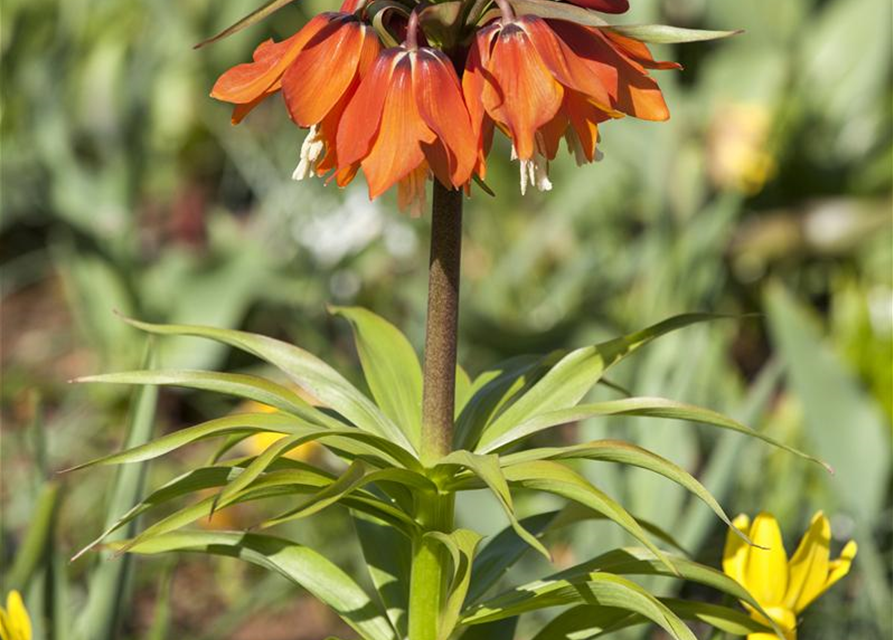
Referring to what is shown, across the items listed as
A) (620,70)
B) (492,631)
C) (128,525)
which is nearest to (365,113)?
(620,70)

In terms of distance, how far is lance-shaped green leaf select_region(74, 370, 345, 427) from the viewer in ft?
2.23

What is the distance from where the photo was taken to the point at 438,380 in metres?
0.69

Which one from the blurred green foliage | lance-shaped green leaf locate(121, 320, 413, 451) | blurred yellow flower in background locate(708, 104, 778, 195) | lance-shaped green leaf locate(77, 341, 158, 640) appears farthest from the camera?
blurred yellow flower in background locate(708, 104, 778, 195)

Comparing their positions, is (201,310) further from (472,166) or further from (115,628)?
(472,166)

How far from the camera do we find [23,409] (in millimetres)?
2166

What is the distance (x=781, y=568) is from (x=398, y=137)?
15.8 inches

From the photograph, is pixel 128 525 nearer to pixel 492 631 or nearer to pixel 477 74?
pixel 492 631

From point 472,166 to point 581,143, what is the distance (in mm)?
79

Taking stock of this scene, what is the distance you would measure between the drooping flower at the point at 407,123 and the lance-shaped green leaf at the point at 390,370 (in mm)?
183

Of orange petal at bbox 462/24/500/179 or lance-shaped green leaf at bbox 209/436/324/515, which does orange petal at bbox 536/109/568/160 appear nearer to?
orange petal at bbox 462/24/500/179

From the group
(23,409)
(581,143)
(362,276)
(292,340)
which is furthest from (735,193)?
(581,143)

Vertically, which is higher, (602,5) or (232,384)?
(602,5)

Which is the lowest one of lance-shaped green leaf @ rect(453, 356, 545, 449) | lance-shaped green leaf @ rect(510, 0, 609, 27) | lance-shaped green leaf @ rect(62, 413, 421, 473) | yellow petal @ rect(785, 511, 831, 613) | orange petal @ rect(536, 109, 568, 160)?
yellow petal @ rect(785, 511, 831, 613)

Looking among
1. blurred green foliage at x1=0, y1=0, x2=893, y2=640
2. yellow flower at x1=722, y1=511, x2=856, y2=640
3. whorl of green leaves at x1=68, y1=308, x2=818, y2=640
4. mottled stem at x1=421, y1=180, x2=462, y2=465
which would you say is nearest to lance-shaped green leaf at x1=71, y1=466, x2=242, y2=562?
whorl of green leaves at x1=68, y1=308, x2=818, y2=640
